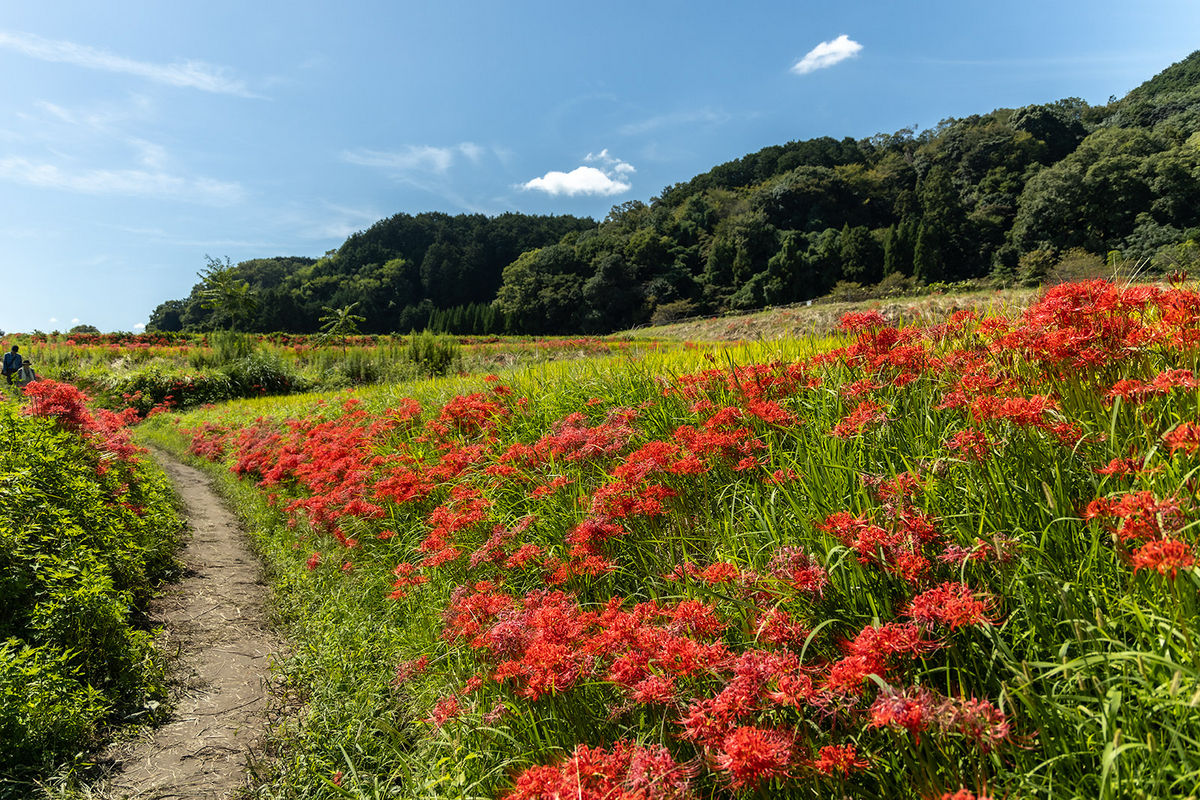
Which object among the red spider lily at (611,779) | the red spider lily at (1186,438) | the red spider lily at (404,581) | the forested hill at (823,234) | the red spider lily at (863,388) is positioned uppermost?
Result: the forested hill at (823,234)

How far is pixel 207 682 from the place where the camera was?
3043 millimetres

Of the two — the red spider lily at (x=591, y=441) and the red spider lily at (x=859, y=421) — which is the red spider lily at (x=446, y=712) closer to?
the red spider lily at (x=591, y=441)

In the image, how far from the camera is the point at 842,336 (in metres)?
3.84

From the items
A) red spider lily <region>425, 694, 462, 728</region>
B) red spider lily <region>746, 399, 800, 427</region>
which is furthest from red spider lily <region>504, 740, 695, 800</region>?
red spider lily <region>746, 399, 800, 427</region>

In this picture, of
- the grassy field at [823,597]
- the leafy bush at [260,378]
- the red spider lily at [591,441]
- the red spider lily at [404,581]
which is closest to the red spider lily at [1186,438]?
the grassy field at [823,597]

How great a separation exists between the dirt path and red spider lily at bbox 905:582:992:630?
2.72 m

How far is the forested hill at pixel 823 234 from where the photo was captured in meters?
37.1

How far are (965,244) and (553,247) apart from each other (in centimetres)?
3806

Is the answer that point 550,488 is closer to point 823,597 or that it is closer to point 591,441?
point 591,441

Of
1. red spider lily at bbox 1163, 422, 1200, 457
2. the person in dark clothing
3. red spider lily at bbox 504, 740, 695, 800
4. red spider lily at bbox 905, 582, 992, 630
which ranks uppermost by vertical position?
the person in dark clothing

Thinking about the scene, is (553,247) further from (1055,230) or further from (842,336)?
(842,336)

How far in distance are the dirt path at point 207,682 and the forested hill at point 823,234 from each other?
36509mm

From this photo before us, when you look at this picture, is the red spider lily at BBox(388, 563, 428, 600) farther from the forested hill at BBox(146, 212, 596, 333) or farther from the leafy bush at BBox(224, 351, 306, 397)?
the forested hill at BBox(146, 212, 596, 333)

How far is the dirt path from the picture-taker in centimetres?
232
